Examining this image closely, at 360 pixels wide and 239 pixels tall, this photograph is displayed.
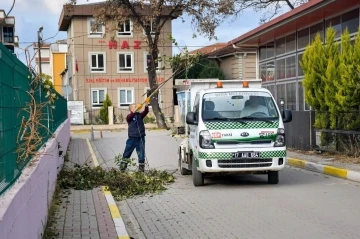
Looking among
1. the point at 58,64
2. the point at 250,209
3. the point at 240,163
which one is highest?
the point at 58,64

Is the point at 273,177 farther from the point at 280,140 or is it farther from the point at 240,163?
the point at 240,163

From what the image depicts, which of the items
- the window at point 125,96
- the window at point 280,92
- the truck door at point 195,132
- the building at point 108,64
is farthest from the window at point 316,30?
the window at point 125,96

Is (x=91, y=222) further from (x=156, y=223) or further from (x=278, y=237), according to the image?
(x=278, y=237)

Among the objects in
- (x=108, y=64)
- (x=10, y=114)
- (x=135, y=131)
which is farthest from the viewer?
(x=108, y=64)

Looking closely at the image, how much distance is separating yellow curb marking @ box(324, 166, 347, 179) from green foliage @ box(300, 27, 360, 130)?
202 centimetres

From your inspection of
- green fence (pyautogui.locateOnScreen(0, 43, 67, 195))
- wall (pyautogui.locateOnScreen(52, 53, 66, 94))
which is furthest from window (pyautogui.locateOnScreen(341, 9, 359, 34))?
wall (pyautogui.locateOnScreen(52, 53, 66, 94))

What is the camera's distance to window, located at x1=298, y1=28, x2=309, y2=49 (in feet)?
68.2

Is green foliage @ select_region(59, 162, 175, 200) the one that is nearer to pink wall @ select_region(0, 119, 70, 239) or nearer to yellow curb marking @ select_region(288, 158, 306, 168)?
pink wall @ select_region(0, 119, 70, 239)

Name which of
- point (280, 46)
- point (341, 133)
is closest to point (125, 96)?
point (280, 46)

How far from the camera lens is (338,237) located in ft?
22.9

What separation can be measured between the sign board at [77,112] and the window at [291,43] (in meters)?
→ 25.5

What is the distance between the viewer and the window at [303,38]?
68.2 ft

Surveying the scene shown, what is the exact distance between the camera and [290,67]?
73.7 feet

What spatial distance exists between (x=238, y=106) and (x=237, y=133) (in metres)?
0.96
